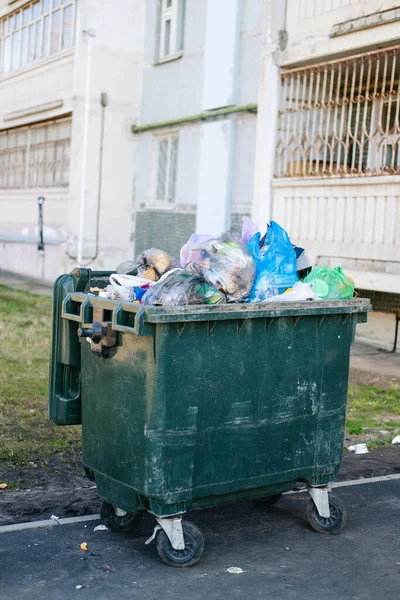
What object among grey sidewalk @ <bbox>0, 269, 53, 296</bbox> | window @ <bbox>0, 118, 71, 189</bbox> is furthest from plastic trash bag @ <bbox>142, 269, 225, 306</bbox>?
window @ <bbox>0, 118, 71, 189</bbox>

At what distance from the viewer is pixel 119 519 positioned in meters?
4.51

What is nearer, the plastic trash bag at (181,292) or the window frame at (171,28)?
the plastic trash bag at (181,292)

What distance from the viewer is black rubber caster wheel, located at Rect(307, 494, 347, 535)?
180 inches

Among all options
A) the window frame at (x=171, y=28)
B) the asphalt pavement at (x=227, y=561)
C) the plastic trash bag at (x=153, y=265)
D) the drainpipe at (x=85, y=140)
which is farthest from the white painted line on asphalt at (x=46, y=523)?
the drainpipe at (x=85, y=140)

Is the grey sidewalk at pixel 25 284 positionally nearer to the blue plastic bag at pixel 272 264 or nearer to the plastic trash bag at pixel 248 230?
the plastic trash bag at pixel 248 230

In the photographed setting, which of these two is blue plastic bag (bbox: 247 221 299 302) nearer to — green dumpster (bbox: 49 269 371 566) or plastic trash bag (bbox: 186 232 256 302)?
plastic trash bag (bbox: 186 232 256 302)

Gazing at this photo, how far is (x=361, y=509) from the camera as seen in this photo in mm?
5023

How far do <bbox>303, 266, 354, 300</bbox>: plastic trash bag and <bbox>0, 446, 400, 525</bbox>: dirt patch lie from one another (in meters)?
1.56

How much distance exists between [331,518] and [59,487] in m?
1.75

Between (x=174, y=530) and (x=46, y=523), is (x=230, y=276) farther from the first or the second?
(x=46, y=523)

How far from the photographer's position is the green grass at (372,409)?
7.01m

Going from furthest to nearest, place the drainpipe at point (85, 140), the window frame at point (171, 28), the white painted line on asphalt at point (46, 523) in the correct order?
the drainpipe at point (85, 140)
the window frame at point (171, 28)
the white painted line on asphalt at point (46, 523)

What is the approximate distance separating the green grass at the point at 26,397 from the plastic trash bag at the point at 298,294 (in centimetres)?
234

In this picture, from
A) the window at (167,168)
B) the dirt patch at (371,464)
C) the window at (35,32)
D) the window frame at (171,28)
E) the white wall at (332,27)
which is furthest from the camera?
the window at (35,32)
